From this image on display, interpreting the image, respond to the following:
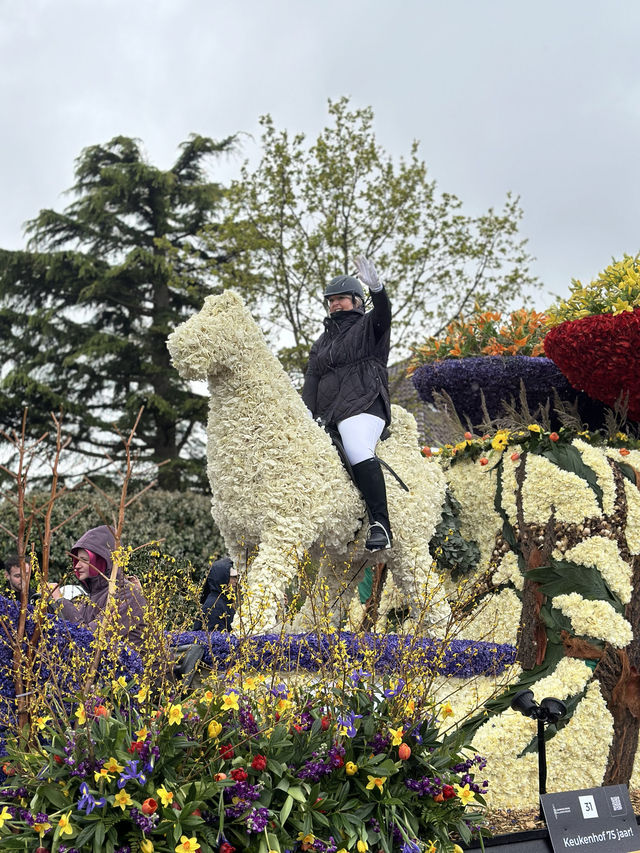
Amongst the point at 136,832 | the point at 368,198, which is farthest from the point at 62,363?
the point at 136,832

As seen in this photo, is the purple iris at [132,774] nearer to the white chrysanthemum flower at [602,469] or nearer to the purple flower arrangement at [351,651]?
the purple flower arrangement at [351,651]

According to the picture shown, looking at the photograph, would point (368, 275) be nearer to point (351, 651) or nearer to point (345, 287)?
point (345, 287)

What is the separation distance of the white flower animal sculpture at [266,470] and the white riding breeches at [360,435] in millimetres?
94

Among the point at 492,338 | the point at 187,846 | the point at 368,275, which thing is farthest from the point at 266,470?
the point at 492,338

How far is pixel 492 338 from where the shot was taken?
230 inches

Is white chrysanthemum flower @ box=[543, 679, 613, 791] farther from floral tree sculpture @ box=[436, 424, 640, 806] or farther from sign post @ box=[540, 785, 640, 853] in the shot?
sign post @ box=[540, 785, 640, 853]

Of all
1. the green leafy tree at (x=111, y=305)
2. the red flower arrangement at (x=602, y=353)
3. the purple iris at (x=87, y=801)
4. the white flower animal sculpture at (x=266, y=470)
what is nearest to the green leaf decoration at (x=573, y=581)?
the white flower animal sculpture at (x=266, y=470)

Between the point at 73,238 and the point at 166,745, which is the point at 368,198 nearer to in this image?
the point at 73,238

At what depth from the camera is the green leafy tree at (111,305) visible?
14.8 m

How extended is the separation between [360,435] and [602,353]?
1.68 meters

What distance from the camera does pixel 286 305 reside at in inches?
475

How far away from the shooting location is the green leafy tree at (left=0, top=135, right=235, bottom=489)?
14.8 meters

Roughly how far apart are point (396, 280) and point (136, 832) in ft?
35.5

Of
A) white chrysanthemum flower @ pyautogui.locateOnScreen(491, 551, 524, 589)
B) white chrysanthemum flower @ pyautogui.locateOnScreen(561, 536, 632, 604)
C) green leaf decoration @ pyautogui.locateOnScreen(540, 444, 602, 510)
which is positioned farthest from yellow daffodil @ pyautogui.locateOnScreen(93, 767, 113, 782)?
green leaf decoration @ pyautogui.locateOnScreen(540, 444, 602, 510)
